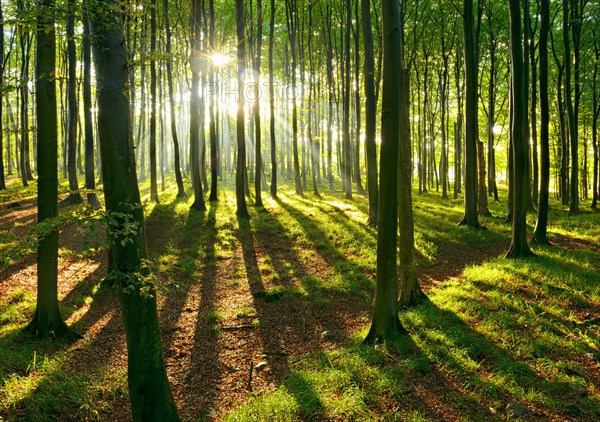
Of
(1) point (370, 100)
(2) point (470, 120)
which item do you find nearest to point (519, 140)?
(2) point (470, 120)

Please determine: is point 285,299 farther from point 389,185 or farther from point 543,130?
point 543,130

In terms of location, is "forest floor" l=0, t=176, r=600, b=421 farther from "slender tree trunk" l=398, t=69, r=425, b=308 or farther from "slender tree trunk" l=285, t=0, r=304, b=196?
"slender tree trunk" l=285, t=0, r=304, b=196

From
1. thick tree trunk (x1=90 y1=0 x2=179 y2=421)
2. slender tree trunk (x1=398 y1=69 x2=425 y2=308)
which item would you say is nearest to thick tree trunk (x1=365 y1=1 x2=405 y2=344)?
slender tree trunk (x1=398 y1=69 x2=425 y2=308)

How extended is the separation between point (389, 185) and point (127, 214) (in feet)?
11.9

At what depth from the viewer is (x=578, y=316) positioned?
6.38m

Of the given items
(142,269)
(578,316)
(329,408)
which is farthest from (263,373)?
(578,316)

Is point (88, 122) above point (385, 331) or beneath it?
above

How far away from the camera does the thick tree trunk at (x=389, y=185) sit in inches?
212

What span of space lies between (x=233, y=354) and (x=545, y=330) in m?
5.03

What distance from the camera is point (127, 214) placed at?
343cm

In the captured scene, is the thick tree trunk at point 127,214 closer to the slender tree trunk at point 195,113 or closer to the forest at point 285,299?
the forest at point 285,299

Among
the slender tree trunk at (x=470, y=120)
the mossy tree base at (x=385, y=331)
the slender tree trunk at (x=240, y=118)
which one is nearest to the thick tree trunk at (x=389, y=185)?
the mossy tree base at (x=385, y=331)

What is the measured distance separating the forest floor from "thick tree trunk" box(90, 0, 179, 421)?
0.47m

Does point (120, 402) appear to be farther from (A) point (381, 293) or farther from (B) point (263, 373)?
(A) point (381, 293)
